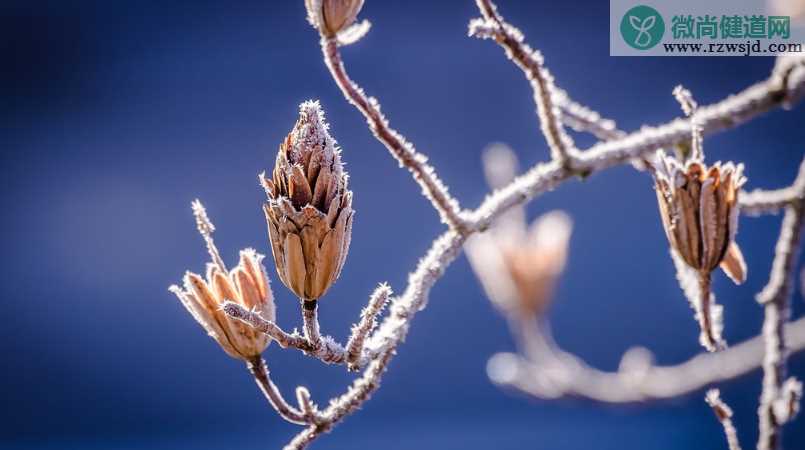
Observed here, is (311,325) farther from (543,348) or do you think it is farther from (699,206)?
(543,348)

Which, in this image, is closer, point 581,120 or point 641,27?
point 581,120

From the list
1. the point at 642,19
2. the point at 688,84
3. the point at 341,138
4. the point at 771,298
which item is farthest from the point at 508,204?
the point at 688,84

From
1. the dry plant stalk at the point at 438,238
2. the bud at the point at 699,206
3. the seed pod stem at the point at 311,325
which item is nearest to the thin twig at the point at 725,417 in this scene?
the dry plant stalk at the point at 438,238

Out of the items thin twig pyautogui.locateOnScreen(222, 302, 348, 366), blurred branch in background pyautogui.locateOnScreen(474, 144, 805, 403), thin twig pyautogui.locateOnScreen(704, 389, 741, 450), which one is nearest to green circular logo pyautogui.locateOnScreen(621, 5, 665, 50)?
blurred branch in background pyautogui.locateOnScreen(474, 144, 805, 403)

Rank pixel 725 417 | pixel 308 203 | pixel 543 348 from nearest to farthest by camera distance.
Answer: pixel 308 203 < pixel 725 417 < pixel 543 348

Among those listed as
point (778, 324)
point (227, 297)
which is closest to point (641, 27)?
point (778, 324)

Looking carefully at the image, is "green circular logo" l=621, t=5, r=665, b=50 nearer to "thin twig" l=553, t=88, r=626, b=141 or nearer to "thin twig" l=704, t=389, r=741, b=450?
"thin twig" l=553, t=88, r=626, b=141

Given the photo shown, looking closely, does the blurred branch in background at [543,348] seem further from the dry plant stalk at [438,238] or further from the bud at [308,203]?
the bud at [308,203]
